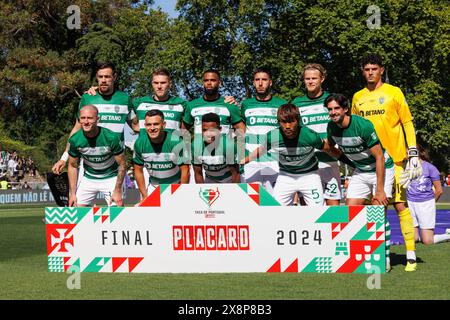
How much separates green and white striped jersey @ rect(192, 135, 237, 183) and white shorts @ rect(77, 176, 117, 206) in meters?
1.39

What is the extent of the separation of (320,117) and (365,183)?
1.47 metres

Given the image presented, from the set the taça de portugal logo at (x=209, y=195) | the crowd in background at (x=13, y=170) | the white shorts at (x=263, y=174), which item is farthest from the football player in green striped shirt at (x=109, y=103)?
the crowd in background at (x=13, y=170)

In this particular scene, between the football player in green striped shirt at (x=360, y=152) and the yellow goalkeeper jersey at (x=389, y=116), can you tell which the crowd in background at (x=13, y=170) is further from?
the football player in green striped shirt at (x=360, y=152)

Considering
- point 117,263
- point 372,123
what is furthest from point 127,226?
point 372,123

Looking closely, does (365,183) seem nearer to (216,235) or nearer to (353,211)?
(353,211)

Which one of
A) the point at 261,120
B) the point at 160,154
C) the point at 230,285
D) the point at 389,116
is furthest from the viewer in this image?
the point at 261,120

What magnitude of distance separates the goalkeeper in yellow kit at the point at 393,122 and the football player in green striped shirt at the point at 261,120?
1517 millimetres

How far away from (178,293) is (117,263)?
187cm

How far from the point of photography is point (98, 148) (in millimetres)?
12633

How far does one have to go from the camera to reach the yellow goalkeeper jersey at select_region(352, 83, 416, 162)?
39.7 feet

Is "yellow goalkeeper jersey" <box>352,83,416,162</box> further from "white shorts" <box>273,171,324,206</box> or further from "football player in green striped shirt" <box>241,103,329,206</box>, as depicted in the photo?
"white shorts" <box>273,171,324,206</box>

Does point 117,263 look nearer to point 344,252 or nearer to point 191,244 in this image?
point 191,244

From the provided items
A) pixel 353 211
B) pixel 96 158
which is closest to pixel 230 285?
pixel 353 211

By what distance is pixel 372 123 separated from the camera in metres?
11.8
